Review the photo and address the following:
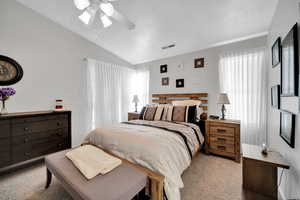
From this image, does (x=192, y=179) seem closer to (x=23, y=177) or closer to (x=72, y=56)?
(x=23, y=177)

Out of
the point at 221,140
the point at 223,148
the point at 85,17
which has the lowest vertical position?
the point at 223,148

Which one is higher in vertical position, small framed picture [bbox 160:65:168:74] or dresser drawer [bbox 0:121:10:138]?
small framed picture [bbox 160:65:168:74]

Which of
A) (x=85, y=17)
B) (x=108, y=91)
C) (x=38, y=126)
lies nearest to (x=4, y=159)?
(x=38, y=126)

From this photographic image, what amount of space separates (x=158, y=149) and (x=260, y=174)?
1.29m

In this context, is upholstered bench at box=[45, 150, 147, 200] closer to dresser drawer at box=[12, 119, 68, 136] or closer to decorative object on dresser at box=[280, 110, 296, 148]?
dresser drawer at box=[12, 119, 68, 136]

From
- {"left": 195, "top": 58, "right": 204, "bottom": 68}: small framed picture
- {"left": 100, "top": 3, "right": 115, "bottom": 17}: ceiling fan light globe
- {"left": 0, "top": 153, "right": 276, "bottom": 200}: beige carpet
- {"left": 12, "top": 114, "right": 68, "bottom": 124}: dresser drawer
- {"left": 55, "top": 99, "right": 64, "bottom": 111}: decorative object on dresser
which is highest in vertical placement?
{"left": 100, "top": 3, "right": 115, "bottom": 17}: ceiling fan light globe

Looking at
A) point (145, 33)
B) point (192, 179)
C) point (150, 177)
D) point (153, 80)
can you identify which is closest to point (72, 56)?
point (145, 33)

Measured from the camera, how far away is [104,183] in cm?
108

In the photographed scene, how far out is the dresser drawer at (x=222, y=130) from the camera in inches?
93.4

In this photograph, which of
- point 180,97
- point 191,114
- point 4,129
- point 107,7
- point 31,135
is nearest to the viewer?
point 107,7

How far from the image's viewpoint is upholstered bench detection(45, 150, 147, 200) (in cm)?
98

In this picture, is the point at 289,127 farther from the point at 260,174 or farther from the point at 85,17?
the point at 85,17

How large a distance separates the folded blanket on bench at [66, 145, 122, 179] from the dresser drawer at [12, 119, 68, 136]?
121 cm

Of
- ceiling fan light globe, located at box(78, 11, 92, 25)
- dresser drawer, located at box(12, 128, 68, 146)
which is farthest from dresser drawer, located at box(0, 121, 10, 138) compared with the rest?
ceiling fan light globe, located at box(78, 11, 92, 25)
